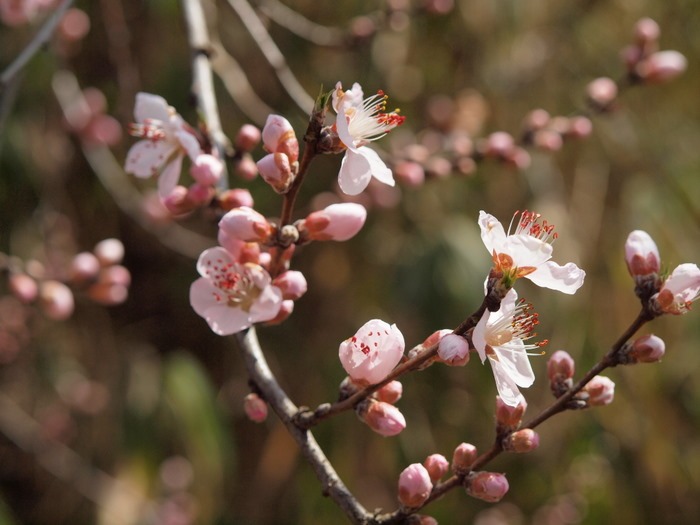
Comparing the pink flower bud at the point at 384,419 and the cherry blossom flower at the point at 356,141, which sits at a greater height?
the cherry blossom flower at the point at 356,141

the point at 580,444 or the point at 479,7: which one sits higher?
the point at 479,7

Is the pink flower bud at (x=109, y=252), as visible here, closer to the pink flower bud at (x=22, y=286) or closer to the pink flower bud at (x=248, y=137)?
the pink flower bud at (x=22, y=286)

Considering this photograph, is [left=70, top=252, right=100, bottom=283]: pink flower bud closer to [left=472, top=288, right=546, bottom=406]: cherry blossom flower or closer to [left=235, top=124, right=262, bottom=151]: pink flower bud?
[left=235, top=124, right=262, bottom=151]: pink flower bud

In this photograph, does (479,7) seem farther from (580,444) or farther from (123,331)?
(123,331)

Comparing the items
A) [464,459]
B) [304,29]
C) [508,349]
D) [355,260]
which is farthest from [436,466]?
[355,260]

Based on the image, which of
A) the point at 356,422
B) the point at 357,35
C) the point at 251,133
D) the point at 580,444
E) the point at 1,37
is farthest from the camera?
the point at 1,37

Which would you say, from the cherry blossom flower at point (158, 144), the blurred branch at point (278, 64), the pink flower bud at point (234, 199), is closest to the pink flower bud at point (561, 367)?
the pink flower bud at point (234, 199)

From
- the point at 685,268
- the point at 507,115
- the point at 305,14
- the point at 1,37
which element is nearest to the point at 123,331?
the point at 1,37
